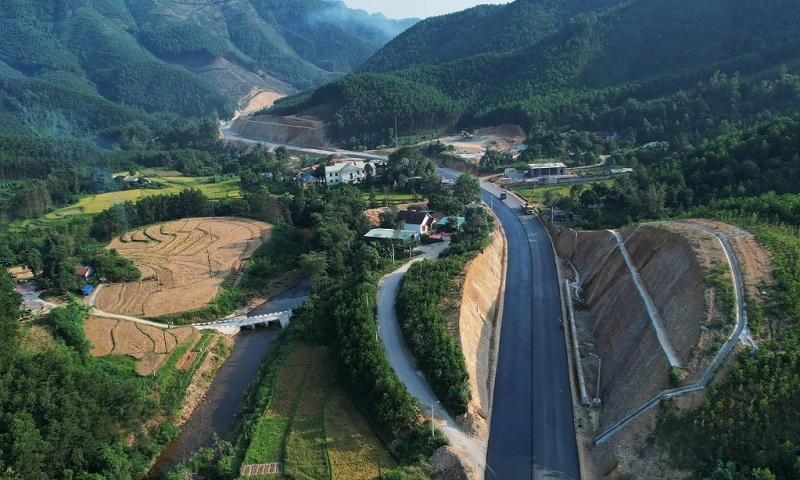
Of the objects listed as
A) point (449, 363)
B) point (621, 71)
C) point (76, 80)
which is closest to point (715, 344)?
point (449, 363)

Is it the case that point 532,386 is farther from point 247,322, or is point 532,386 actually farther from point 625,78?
point 625,78

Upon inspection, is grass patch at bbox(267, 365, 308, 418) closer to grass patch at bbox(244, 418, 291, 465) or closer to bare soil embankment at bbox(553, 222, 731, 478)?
grass patch at bbox(244, 418, 291, 465)

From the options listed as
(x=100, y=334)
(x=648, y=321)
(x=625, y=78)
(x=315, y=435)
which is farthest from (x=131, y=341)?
(x=625, y=78)

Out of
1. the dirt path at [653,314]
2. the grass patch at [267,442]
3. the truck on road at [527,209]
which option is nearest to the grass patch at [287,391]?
the grass patch at [267,442]

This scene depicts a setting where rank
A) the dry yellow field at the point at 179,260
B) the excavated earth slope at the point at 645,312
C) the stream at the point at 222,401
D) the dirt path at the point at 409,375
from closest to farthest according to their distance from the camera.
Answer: the dirt path at the point at 409,375, the excavated earth slope at the point at 645,312, the stream at the point at 222,401, the dry yellow field at the point at 179,260

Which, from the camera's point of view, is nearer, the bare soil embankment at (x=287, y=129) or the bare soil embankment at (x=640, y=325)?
the bare soil embankment at (x=640, y=325)

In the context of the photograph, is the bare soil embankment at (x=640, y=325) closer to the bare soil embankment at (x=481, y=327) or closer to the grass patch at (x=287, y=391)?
the bare soil embankment at (x=481, y=327)
